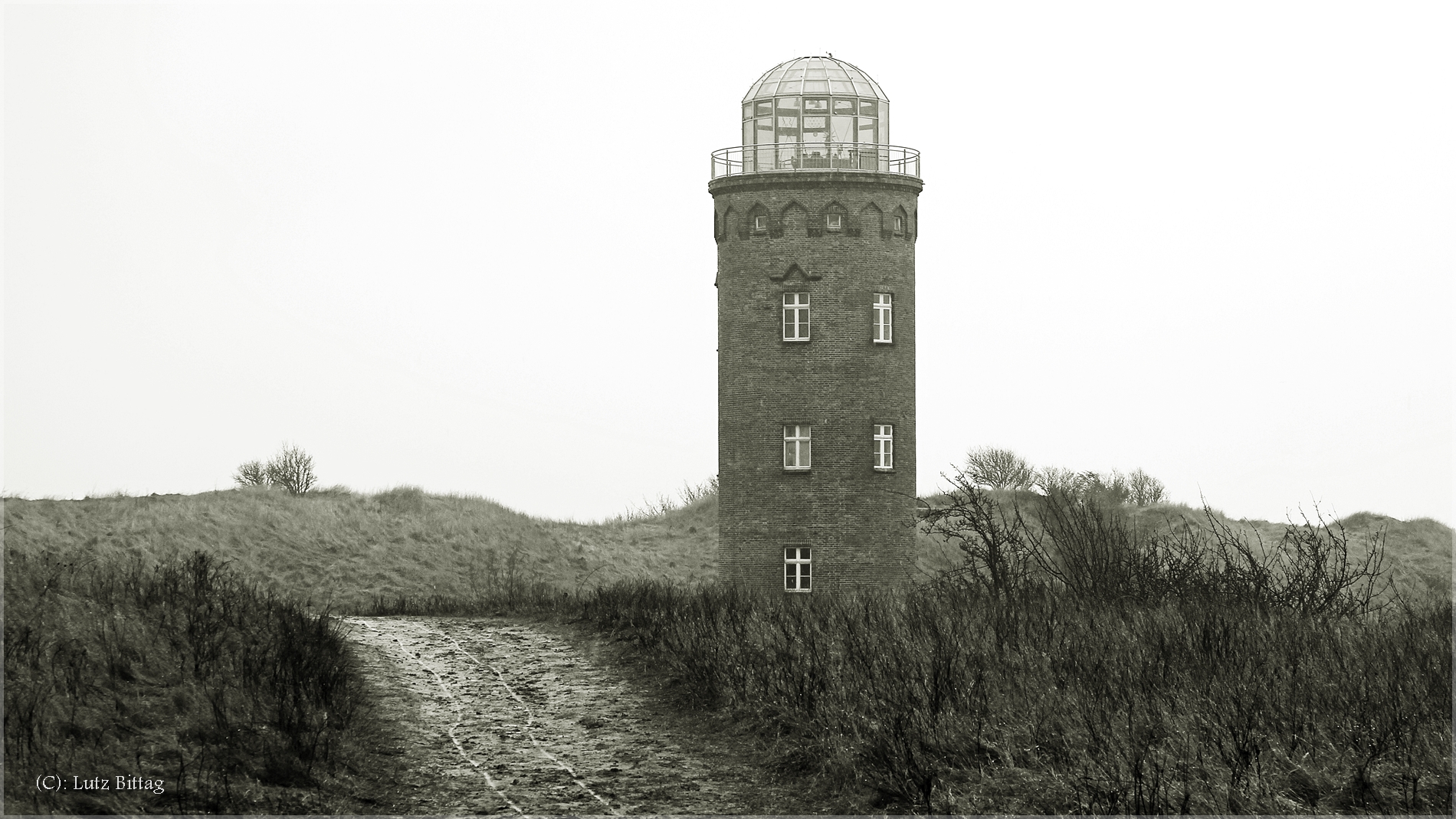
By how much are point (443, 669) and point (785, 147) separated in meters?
20.8

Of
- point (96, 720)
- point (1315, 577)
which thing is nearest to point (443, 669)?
point (96, 720)

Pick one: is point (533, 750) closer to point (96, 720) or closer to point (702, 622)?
point (96, 720)

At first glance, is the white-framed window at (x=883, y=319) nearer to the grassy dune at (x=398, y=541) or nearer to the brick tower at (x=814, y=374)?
the brick tower at (x=814, y=374)

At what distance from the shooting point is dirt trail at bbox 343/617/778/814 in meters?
11.4

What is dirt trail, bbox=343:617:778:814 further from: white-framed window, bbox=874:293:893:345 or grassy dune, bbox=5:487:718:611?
grassy dune, bbox=5:487:718:611

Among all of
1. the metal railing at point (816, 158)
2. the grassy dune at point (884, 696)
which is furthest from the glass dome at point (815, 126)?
the grassy dune at point (884, 696)

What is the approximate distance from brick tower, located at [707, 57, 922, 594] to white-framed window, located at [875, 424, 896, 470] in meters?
0.04

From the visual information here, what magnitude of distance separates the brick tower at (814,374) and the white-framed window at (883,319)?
0.12 feet

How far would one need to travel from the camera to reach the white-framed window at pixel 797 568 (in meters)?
34.2

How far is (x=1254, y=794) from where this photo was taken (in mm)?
10359

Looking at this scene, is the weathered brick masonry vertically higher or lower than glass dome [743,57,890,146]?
lower

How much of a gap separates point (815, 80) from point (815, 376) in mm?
7599

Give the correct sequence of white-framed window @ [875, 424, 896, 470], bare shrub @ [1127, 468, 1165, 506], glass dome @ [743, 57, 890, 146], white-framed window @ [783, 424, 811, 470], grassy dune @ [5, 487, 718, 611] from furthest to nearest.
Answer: bare shrub @ [1127, 468, 1165, 506], grassy dune @ [5, 487, 718, 611], glass dome @ [743, 57, 890, 146], white-framed window @ [875, 424, 896, 470], white-framed window @ [783, 424, 811, 470]

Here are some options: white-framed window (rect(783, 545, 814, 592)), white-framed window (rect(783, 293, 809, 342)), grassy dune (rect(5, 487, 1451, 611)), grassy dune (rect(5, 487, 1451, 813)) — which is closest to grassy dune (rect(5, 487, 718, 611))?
grassy dune (rect(5, 487, 1451, 611))
